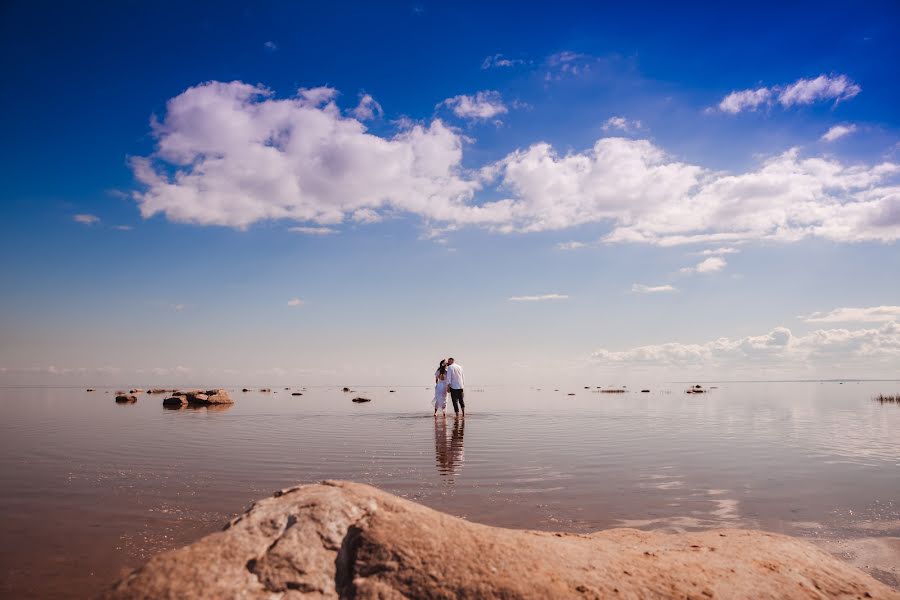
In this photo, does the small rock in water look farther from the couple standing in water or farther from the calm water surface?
the couple standing in water

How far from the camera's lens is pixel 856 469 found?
1252cm

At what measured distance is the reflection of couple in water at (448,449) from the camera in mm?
12312

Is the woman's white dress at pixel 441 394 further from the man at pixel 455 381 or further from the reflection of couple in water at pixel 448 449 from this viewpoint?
the reflection of couple in water at pixel 448 449

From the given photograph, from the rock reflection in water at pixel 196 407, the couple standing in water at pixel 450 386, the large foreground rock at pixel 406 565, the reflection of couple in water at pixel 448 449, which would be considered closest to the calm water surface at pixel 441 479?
the reflection of couple in water at pixel 448 449

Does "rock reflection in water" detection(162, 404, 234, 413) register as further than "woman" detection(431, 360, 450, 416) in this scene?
Yes

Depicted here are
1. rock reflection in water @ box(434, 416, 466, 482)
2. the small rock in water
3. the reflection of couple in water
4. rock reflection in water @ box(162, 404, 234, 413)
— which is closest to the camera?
rock reflection in water @ box(434, 416, 466, 482)

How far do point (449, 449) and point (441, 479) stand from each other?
404 cm

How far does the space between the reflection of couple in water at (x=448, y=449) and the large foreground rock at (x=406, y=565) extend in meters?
7.02

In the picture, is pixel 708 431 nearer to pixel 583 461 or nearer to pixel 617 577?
pixel 583 461

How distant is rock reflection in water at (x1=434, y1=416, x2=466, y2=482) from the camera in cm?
1212

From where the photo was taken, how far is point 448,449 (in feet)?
48.9

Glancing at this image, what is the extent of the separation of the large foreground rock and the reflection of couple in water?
702cm

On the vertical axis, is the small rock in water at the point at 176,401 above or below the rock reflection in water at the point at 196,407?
above

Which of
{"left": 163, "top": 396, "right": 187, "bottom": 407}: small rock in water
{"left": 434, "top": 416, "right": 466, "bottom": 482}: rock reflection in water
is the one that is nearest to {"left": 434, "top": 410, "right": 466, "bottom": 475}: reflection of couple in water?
{"left": 434, "top": 416, "right": 466, "bottom": 482}: rock reflection in water
